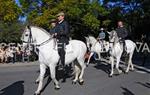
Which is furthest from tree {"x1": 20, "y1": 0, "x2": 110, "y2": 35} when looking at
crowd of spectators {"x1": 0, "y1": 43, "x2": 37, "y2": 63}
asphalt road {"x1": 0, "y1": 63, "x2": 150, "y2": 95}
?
asphalt road {"x1": 0, "y1": 63, "x2": 150, "y2": 95}

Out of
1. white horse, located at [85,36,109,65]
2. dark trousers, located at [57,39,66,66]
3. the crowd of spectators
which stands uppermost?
dark trousers, located at [57,39,66,66]

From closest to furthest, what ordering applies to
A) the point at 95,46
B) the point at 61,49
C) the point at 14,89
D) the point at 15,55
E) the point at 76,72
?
the point at 14,89 → the point at 61,49 → the point at 76,72 → the point at 95,46 → the point at 15,55

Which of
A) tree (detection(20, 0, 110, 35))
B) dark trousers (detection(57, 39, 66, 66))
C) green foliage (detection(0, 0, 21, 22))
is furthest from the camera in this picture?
green foliage (detection(0, 0, 21, 22))

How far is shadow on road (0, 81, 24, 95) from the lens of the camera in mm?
13652

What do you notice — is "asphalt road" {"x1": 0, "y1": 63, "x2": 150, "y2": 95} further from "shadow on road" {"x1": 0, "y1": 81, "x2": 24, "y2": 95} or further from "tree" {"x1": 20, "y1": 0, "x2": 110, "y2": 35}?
"tree" {"x1": 20, "y1": 0, "x2": 110, "y2": 35}

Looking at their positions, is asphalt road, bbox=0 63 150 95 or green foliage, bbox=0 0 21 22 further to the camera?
green foliage, bbox=0 0 21 22

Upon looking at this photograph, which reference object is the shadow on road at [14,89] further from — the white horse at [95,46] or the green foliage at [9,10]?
the green foliage at [9,10]

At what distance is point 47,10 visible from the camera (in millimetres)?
34344

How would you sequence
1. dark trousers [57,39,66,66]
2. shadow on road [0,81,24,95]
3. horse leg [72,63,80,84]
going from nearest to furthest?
shadow on road [0,81,24,95] < dark trousers [57,39,66,66] < horse leg [72,63,80,84]

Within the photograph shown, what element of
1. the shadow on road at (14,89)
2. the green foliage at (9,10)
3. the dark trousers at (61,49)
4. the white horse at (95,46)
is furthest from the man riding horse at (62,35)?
the green foliage at (9,10)

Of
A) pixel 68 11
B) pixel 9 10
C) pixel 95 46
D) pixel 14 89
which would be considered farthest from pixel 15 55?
pixel 14 89

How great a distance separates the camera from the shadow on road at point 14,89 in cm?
1365

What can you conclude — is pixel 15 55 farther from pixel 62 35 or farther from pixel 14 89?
pixel 14 89

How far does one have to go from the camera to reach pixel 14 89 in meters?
14.4
